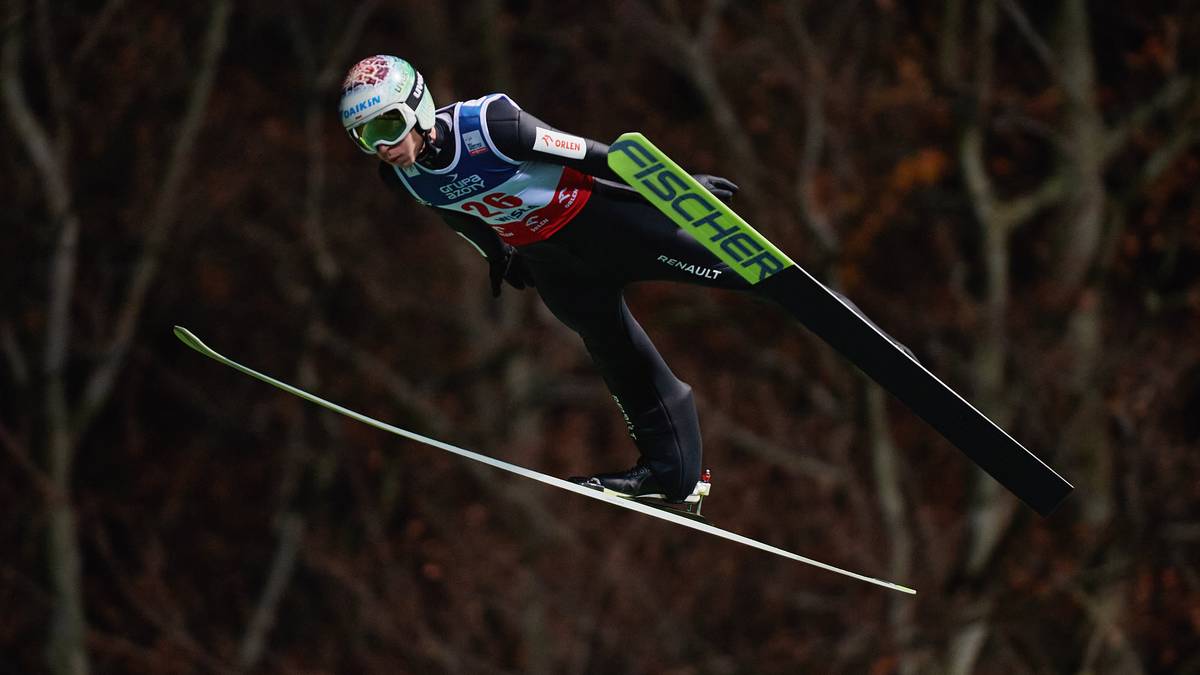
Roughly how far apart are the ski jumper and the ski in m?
0.14

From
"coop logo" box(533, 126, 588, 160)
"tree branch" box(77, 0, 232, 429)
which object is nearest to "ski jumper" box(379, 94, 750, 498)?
"coop logo" box(533, 126, 588, 160)

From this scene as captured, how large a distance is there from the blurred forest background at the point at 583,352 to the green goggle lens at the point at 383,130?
8.42 meters

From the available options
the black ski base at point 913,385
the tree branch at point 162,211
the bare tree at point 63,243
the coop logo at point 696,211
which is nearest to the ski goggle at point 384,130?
the coop logo at point 696,211

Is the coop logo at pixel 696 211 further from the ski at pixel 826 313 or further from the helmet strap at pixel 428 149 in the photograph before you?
the helmet strap at pixel 428 149

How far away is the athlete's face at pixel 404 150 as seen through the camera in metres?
4.85

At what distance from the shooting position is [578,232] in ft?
17.3

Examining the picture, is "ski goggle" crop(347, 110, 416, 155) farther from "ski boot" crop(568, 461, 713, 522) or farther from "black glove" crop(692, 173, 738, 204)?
"ski boot" crop(568, 461, 713, 522)

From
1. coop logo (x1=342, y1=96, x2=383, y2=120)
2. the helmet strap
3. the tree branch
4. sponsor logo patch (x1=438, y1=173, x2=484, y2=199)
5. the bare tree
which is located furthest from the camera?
the tree branch

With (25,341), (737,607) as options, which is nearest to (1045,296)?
(737,607)

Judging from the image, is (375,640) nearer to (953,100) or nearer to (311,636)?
(311,636)

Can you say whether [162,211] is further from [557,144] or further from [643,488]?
[557,144]

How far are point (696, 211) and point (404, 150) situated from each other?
0.91m

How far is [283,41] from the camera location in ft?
64.7

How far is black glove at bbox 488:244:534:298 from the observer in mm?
5464
